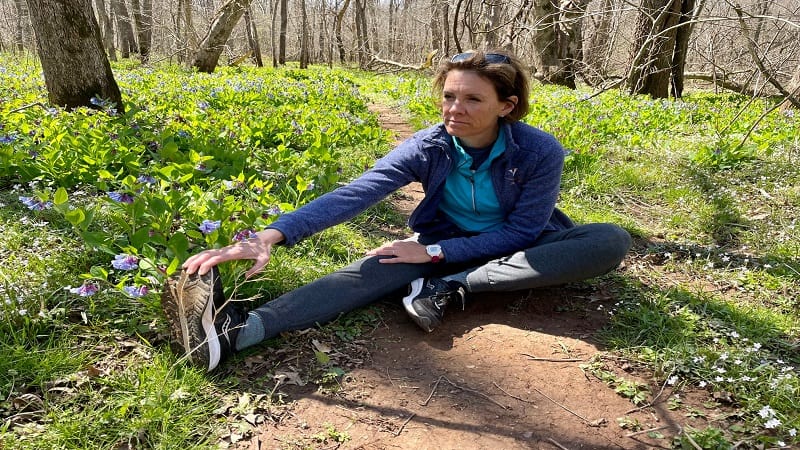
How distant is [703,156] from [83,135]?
4473 mm

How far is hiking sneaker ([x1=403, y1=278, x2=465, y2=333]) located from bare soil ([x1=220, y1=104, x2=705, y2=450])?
0.08 m

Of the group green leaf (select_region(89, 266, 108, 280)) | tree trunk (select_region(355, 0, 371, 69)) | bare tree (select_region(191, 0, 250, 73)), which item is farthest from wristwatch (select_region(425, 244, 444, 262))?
tree trunk (select_region(355, 0, 371, 69))

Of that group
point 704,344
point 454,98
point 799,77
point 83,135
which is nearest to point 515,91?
point 454,98

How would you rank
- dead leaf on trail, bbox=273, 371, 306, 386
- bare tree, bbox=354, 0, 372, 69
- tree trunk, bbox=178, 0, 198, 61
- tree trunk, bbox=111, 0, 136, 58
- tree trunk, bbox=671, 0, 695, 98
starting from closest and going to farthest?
1. dead leaf on trail, bbox=273, 371, 306, 386
2. tree trunk, bbox=671, 0, 695, 98
3. tree trunk, bbox=178, 0, 198, 61
4. tree trunk, bbox=111, 0, 136, 58
5. bare tree, bbox=354, 0, 372, 69

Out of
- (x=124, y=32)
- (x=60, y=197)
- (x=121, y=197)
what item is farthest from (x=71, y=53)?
(x=124, y=32)

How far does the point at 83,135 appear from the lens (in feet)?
10.5

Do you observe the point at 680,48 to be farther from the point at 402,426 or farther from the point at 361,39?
the point at 361,39

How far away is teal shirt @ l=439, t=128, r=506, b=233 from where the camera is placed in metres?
2.18

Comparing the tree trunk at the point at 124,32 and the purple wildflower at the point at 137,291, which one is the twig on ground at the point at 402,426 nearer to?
the purple wildflower at the point at 137,291

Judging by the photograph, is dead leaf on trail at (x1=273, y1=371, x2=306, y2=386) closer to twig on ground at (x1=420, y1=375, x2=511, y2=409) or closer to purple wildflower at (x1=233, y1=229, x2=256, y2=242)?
twig on ground at (x1=420, y1=375, x2=511, y2=409)

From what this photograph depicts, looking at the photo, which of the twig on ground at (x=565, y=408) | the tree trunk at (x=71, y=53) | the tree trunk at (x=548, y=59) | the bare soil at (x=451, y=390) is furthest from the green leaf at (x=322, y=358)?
the tree trunk at (x=548, y=59)

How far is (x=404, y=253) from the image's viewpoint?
2.16m

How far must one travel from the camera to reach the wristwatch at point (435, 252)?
7.07 ft

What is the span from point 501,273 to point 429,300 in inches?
12.5
